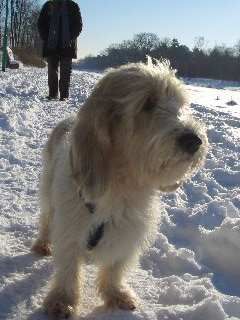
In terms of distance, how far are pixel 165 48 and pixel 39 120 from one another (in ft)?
309

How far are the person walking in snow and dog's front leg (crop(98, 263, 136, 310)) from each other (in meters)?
9.73

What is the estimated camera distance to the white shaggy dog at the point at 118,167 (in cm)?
327

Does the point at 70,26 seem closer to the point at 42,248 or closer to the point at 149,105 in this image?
the point at 42,248

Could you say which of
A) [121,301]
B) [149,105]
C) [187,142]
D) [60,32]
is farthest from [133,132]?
[60,32]

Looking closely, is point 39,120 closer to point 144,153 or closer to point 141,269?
point 141,269

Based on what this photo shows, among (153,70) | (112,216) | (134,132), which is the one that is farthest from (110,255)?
(153,70)

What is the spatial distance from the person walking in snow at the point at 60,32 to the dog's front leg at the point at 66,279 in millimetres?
9892

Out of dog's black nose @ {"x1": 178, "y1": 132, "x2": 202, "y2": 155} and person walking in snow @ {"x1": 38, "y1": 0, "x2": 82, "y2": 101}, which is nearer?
dog's black nose @ {"x1": 178, "y1": 132, "x2": 202, "y2": 155}

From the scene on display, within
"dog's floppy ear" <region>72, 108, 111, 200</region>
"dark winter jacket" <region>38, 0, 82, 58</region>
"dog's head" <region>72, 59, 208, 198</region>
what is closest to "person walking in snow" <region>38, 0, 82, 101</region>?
"dark winter jacket" <region>38, 0, 82, 58</region>

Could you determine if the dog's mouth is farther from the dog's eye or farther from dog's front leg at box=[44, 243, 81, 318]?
dog's front leg at box=[44, 243, 81, 318]

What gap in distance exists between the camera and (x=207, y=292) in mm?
3842

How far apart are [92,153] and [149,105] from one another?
0.48m

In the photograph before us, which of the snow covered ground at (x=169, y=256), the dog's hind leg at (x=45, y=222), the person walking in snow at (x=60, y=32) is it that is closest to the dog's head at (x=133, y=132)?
the snow covered ground at (x=169, y=256)

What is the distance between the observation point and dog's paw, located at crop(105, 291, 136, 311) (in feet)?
12.0
